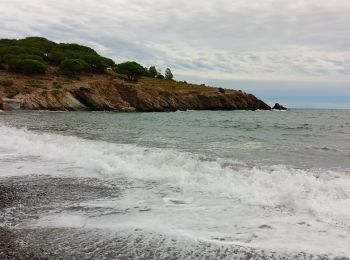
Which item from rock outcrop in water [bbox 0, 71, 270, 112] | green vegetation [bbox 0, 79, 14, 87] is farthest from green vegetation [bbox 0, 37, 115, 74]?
green vegetation [bbox 0, 79, 14, 87]

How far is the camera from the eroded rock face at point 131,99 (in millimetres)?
60375

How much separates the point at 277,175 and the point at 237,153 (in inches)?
242

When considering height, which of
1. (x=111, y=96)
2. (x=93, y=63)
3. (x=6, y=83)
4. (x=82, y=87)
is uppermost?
(x=93, y=63)

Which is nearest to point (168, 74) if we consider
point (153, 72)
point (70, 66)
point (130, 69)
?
point (153, 72)

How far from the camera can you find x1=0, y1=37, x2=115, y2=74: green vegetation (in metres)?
76.2

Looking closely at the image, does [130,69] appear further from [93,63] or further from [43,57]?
[43,57]

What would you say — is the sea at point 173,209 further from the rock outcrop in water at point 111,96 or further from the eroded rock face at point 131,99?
the rock outcrop in water at point 111,96

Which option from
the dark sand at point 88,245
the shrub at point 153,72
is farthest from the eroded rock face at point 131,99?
the dark sand at point 88,245

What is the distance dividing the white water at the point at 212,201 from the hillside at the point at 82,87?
162 feet

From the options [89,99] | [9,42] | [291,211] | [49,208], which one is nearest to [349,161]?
[291,211]

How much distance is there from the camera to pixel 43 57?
92500 mm

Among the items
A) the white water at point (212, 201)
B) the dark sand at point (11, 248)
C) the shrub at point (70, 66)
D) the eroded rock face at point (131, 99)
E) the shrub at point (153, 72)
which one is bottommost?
the dark sand at point (11, 248)

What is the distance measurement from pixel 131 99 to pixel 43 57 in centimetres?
3101

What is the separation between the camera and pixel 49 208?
24.6 feet
